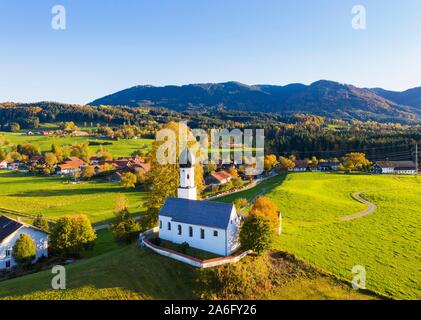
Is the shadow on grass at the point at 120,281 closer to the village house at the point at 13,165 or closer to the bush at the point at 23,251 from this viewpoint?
the bush at the point at 23,251

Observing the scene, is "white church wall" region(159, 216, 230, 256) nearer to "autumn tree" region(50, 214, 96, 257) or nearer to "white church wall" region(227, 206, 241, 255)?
"white church wall" region(227, 206, 241, 255)

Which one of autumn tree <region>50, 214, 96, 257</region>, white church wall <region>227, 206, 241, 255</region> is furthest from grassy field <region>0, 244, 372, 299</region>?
autumn tree <region>50, 214, 96, 257</region>

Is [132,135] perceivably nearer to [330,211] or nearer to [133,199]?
[133,199]

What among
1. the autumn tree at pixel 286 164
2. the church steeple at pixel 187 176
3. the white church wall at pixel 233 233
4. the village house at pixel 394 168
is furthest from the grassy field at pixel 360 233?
the autumn tree at pixel 286 164

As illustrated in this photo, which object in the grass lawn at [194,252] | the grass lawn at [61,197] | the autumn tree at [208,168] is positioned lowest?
the grass lawn at [61,197]

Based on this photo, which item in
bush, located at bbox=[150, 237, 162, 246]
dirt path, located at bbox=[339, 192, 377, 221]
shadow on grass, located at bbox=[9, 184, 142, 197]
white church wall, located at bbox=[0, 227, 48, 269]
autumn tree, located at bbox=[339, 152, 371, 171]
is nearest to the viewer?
bush, located at bbox=[150, 237, 162, 246]
